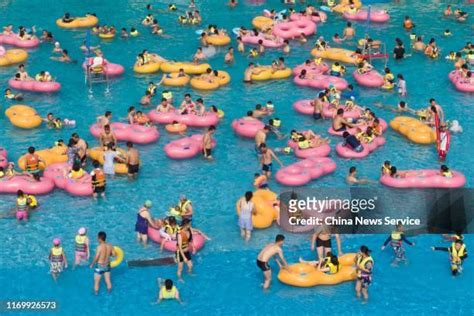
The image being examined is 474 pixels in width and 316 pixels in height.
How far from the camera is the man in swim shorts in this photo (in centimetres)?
2456

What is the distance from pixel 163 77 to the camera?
31.7 metres

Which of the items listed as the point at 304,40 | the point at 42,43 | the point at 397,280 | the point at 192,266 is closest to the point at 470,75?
the point at 304,40

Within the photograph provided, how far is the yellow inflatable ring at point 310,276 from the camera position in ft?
65.6

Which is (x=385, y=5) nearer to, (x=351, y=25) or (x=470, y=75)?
(x=351, y=25)

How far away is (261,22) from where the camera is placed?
37.8 meters

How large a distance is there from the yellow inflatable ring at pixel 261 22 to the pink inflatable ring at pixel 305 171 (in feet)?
43.8

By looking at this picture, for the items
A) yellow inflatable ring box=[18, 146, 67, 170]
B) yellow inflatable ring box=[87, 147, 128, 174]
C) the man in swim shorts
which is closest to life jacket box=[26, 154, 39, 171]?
yellow inflatable ring box=[18, 146, 67, 170]

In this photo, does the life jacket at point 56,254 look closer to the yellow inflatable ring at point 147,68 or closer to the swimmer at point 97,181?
the swimmer at point 97,181

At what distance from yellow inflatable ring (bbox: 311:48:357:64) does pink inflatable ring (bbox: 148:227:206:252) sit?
1429 centimetres

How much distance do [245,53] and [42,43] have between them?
28.9ft

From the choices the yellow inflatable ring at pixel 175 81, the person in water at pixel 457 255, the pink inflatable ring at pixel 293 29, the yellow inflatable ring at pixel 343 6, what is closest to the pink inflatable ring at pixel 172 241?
the person in water at pixel 457 255

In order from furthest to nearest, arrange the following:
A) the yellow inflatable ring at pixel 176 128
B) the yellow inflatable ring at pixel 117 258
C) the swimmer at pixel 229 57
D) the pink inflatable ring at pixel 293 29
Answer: the pink inflatable ring at pixel 293 29 < the swimmer at pixel 229 57 < the yellow inflatable ring at pixel 176 128 < the yellow inflatable ring at pixel 117 258

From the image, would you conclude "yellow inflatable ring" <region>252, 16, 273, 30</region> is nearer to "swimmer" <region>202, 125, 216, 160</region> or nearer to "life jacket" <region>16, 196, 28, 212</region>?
"swimmer" <region>202, 125, 216, 160</region>

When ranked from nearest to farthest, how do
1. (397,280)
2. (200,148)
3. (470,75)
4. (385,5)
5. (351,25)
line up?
(397,280) < (200,148) < (470,75) < (351,25) < (385,5)
